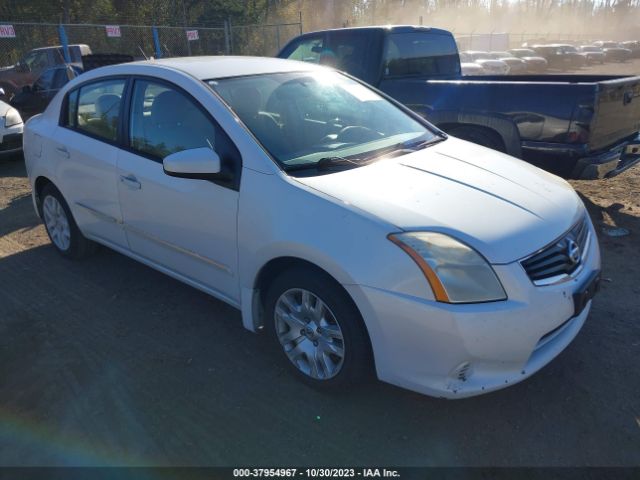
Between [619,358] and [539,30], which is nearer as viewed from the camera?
[619,358]

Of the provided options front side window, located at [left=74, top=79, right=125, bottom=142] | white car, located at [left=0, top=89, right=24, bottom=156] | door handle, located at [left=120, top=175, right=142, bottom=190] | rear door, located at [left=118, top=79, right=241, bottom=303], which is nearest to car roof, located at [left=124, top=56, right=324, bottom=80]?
rear door, located at [left=118, top=79, right=241, bottom=303]

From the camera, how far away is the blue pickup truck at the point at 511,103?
4.49 metres

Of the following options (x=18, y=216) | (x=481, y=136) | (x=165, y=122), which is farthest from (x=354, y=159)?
(x=18, y=216)

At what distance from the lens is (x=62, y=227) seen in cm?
449

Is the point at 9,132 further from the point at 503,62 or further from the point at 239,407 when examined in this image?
the point at 503,62

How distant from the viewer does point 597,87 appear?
434 cm

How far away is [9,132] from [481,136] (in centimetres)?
742

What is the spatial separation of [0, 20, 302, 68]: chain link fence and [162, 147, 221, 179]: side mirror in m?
17.8

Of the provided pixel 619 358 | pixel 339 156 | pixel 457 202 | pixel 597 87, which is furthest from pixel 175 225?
pixel 597 87

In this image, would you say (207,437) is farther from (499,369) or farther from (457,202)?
(457,202)

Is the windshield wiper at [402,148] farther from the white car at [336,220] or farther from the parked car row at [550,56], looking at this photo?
the parked car row at [550,56]

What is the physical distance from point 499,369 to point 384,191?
993 millimetres

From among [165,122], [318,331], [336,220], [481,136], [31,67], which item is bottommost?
[318,331]

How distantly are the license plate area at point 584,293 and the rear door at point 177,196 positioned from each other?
5.79 ft
